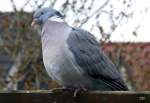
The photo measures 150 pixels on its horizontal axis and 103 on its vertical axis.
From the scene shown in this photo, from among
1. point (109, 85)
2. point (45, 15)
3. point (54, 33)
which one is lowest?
point (109, 85)

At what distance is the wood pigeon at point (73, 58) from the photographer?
13.4 feet

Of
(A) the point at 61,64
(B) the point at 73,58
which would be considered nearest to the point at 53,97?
(A) the point at 61,64

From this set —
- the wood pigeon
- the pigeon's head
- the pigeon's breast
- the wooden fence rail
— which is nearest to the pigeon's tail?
the wood pigeon

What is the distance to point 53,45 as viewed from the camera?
413 centimetres

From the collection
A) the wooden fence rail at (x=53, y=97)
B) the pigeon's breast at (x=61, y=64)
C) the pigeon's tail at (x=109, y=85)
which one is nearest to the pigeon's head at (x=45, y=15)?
the pigeon's breast at (x=61, y=64)

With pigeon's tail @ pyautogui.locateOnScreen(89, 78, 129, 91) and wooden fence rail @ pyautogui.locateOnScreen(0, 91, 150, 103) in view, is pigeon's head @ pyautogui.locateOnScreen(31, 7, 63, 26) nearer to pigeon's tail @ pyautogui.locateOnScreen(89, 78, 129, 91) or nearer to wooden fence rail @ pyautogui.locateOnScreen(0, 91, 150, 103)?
pigeon's tail @ pyautogui.locateOnScreen(89, 78, 129, 91)

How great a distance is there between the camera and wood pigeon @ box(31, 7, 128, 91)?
4.07 m

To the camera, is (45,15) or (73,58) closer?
(73,58)

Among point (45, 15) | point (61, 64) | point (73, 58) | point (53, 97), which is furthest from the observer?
point (45, 15)

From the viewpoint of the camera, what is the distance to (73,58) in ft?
13.8

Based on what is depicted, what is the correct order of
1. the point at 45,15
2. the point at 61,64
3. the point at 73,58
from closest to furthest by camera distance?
the point at 61,64 < the point at 73,58 < the point at 45,15

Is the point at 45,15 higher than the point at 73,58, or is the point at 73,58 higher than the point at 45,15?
the point at 45,15

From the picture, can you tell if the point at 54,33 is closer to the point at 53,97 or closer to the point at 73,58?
the point at 73,58

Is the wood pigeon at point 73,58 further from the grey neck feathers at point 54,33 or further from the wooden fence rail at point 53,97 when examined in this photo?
the wooden fence rail at point 53,97
